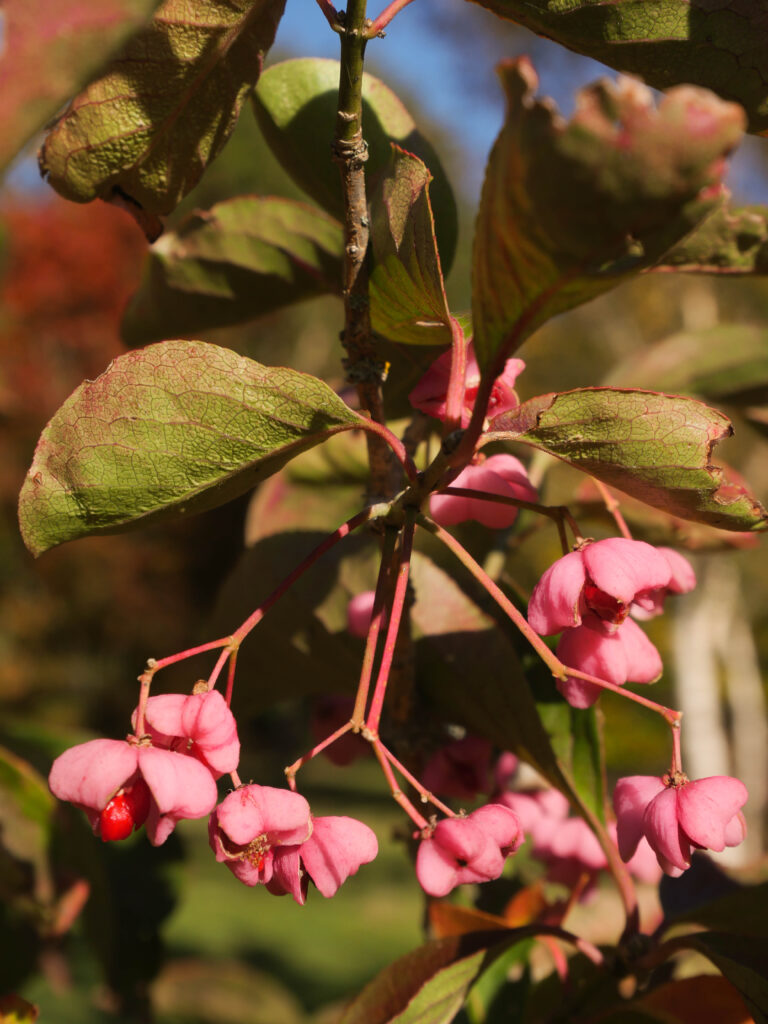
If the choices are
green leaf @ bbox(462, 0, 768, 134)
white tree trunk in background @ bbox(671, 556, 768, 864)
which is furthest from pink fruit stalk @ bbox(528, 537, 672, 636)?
white tree trunk in background @ bbox(671, 556, 768, 864)

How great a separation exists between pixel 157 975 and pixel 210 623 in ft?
1.28

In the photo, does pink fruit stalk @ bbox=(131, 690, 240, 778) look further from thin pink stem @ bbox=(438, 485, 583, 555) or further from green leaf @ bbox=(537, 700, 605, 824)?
green leaf @ bbox=(537, 700, 605, 824)

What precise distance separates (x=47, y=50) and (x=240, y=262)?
14.4 inches

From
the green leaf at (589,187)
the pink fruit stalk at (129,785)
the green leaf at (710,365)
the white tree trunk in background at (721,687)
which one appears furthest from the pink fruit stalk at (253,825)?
the white tree trunk in background at (721,687)

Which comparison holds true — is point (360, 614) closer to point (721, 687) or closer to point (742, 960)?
point (742, 960)

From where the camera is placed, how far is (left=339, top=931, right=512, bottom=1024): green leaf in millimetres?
504

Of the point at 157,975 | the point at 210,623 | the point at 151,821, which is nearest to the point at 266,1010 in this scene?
the point at 157,975

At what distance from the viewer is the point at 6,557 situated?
6.52m

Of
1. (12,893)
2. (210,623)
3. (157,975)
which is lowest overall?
(157,975)

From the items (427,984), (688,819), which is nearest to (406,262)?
(688,819)

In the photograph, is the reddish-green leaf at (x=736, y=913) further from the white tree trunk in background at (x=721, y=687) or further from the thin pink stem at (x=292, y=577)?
the white tree trunk in background at (x=721, y=687)

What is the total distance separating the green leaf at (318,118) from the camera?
0.52 metres

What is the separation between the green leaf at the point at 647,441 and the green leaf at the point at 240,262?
9.9 inches

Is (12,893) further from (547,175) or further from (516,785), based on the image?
(547,175)
